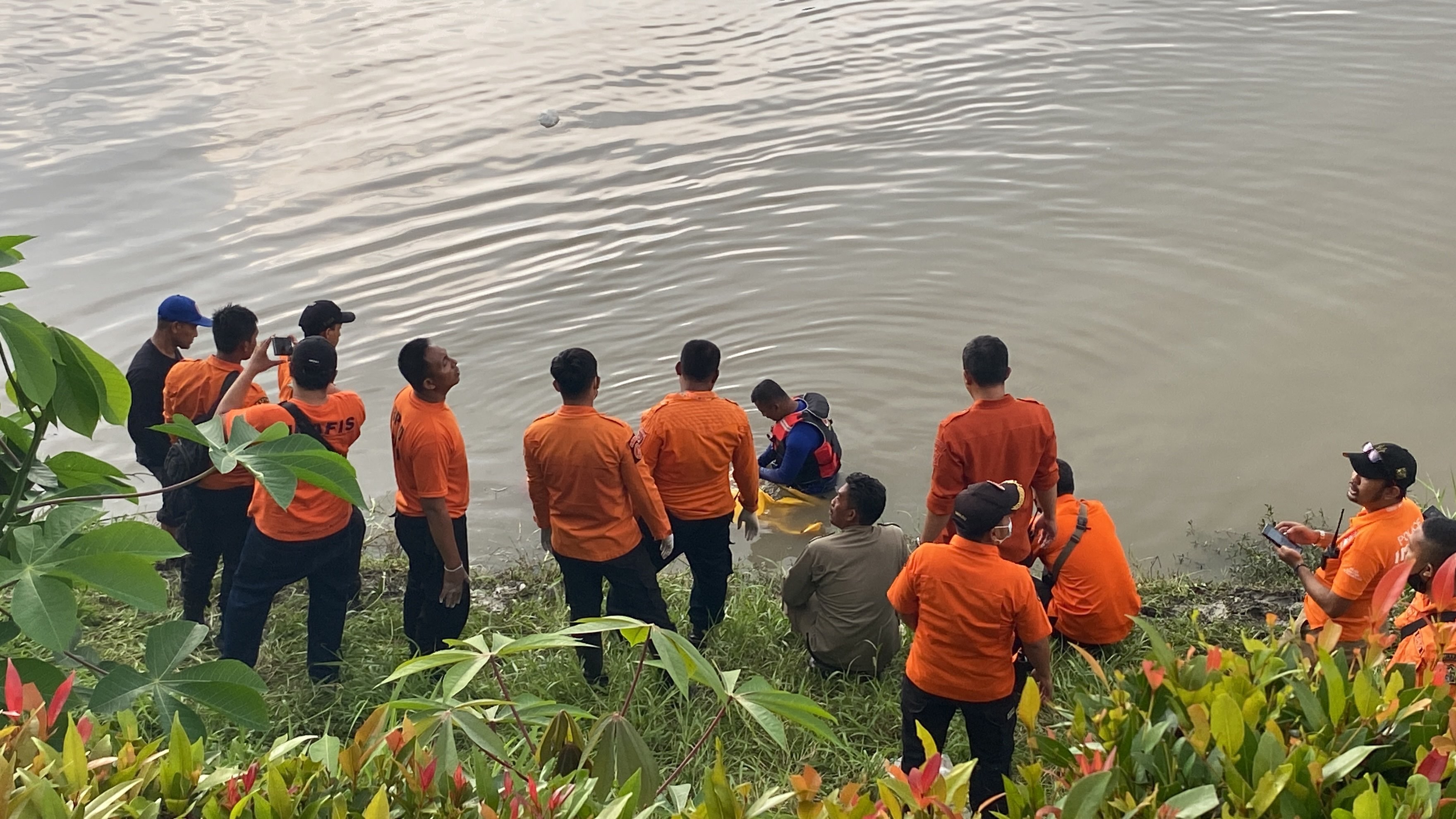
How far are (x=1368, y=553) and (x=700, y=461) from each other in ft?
8.67

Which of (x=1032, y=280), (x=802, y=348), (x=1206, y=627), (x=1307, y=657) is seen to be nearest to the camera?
(x=1307, y=657)

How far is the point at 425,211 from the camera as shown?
1188cm

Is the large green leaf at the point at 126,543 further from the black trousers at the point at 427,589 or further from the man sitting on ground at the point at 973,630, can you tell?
the black trousers at the point at 427,589

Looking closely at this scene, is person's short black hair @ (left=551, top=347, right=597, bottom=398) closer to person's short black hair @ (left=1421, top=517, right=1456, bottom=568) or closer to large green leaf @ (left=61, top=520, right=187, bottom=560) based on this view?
large green leaf @ (left=61, top=520, right=187, bottom=560)

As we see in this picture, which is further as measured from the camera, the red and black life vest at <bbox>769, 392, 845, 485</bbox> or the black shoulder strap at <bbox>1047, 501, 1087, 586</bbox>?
the red and black life vest at <bbox>769, 392, 845, 485</bbox>

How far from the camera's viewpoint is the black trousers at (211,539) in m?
5.21

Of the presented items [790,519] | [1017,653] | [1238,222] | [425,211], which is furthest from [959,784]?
[425,211]

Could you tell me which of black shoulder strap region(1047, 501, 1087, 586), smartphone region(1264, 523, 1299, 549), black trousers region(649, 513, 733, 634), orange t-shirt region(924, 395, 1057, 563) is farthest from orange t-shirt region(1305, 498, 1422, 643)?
black trousers region(649, 513, 733, 634)

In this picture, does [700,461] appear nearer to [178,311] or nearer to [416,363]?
[416,363]

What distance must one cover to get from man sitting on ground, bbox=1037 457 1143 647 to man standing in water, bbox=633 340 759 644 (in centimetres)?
141

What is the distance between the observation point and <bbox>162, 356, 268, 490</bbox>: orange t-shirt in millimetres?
5160

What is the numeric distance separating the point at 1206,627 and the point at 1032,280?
15.9 feet

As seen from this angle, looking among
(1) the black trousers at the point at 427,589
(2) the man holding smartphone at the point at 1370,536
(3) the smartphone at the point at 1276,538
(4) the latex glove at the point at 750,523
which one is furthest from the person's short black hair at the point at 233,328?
(2) the man holding smartphone at the point at 1370,536

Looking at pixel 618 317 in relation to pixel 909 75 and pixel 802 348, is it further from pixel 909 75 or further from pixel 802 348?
pixel 909 75
